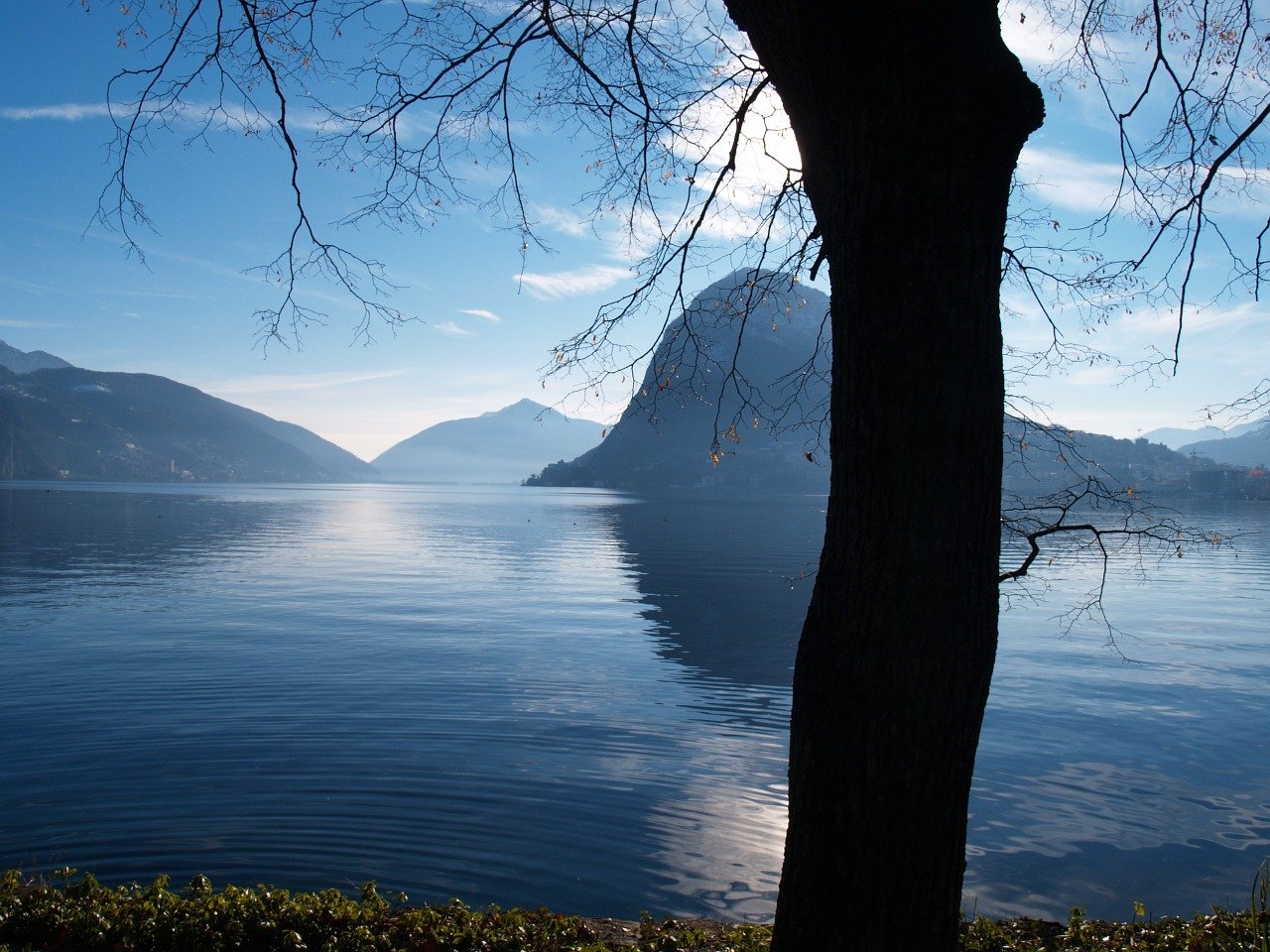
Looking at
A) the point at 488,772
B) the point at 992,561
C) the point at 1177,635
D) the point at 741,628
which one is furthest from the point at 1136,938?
the point at 1177,635

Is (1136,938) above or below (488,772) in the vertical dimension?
above

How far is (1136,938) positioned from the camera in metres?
6.16

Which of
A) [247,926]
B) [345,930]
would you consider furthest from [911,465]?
[247,926]

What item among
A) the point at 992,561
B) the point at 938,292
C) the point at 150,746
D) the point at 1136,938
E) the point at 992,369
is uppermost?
the point at 938,292

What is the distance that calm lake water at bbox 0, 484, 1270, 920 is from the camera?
31.4 feet

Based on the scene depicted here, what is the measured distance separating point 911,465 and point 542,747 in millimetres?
12141

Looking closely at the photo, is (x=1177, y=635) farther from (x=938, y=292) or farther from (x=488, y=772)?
(x=938, y=292)

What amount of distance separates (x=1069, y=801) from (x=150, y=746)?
13739 mm

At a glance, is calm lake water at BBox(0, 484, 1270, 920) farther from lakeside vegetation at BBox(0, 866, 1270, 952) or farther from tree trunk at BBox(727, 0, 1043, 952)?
tree trunk at BBox(727, 0, 1043, 952)

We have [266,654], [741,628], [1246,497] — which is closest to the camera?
[266,654]

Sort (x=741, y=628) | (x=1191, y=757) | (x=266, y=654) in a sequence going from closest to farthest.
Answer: (x=1191, y=757)
(x=266, y=654)
(x=741, y=628)

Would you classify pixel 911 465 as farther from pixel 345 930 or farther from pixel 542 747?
pixel 542 747

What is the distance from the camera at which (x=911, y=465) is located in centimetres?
268

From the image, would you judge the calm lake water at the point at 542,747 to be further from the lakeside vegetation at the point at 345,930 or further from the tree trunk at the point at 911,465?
the tree trunk at the point at 911,465
